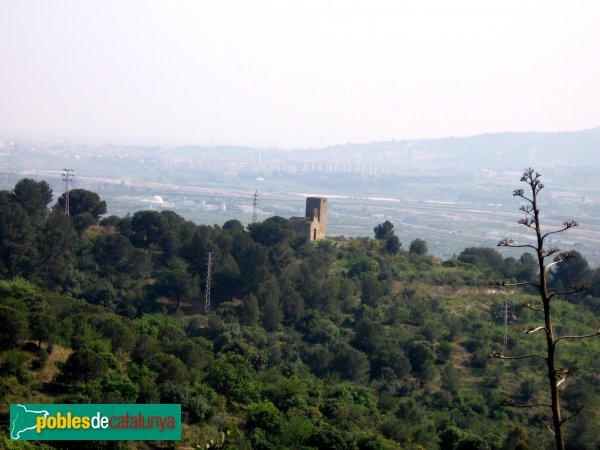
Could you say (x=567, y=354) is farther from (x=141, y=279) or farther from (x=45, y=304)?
(x=45, y=304)

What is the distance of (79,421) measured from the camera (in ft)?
39.7

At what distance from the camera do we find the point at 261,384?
19641 millimetres

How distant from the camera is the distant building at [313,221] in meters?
38.6

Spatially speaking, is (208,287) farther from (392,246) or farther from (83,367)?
(83,367)

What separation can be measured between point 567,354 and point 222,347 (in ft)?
39.3

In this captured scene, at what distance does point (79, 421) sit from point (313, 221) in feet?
90.1

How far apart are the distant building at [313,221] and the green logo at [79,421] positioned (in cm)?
2562

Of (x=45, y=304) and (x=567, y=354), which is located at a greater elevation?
(x=45, y=304)

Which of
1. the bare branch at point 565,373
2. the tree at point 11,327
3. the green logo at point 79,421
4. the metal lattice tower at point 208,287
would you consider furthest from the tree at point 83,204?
the bare branch at point 565,373

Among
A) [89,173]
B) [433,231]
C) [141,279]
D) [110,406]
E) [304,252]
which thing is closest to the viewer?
[110,406]

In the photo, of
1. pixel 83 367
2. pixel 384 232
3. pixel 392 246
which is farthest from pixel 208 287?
pixel 384 232

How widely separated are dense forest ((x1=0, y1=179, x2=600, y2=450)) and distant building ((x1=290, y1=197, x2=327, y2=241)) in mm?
1168

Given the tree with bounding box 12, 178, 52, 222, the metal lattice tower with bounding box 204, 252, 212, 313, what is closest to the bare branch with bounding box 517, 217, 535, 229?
the metal lattice tower with bounding box 204, 252, 212, 313

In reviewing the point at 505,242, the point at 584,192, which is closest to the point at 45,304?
the point at 505,242
